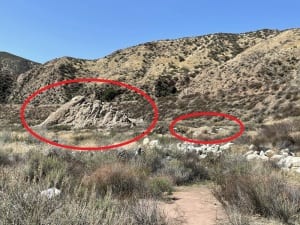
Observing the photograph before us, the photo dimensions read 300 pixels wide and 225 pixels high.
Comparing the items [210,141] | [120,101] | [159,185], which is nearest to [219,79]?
[120,101]

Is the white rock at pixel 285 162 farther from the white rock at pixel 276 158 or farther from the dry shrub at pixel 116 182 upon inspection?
the dry shrub at pixel 116 182

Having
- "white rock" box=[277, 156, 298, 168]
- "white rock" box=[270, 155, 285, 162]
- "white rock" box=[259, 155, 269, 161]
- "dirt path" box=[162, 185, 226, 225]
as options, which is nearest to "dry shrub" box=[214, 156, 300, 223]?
"dirt path" box=[162, 185, 226, 225]

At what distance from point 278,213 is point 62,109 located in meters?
32.7

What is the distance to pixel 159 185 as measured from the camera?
9.90m

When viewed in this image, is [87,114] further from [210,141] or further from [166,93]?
[166,93]

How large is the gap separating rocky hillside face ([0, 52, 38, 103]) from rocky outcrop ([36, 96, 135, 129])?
2457 inches

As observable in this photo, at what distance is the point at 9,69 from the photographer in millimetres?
124375

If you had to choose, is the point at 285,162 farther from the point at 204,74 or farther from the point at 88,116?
the point at 204,74

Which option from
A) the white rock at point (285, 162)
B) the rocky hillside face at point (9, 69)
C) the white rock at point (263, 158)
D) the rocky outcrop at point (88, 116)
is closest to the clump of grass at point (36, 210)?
the white rock at point (285, 162)

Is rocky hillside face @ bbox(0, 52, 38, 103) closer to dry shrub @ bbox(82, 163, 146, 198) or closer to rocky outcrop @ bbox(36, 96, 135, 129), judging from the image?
rocky outcrop @ bbox(36, 96, 135, 129)

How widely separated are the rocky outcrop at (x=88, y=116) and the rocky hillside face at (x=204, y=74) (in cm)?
1026

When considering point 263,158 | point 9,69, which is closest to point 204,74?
point 263,158

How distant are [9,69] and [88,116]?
9658 cm

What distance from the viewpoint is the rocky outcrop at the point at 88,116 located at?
34.4 meters
